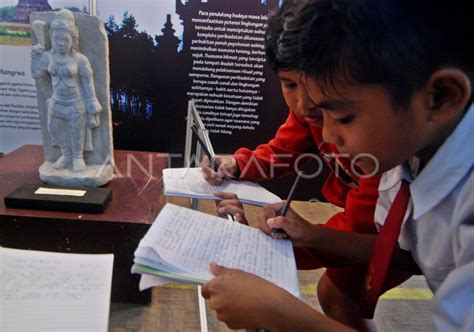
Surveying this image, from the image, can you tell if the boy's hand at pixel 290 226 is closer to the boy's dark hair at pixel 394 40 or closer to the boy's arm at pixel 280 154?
the boy's dark hair at pixel 394 40

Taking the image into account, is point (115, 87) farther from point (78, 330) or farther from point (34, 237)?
point (78, 330)

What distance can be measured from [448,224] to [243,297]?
14.5 inches

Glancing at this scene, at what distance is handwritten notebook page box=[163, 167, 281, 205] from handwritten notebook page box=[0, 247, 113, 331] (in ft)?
1.03

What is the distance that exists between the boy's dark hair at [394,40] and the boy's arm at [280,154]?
80 cm

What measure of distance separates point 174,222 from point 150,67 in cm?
211

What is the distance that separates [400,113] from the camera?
0.60m

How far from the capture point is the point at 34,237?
160 cm

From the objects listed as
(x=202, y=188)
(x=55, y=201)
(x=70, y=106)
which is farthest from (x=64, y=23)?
A: (x=202, y=188)

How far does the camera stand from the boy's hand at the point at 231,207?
1.00m

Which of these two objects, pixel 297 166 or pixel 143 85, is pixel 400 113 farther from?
pixel 143 85

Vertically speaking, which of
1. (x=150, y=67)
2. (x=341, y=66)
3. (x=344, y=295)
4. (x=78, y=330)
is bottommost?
(x=344, y=295)

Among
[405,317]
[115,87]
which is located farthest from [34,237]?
[405,317]

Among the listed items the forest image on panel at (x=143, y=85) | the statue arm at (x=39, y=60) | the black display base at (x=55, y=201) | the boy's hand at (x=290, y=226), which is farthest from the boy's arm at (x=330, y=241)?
the forest image on panel at (x=143, y=85)

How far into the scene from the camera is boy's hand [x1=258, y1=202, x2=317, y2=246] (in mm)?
865
